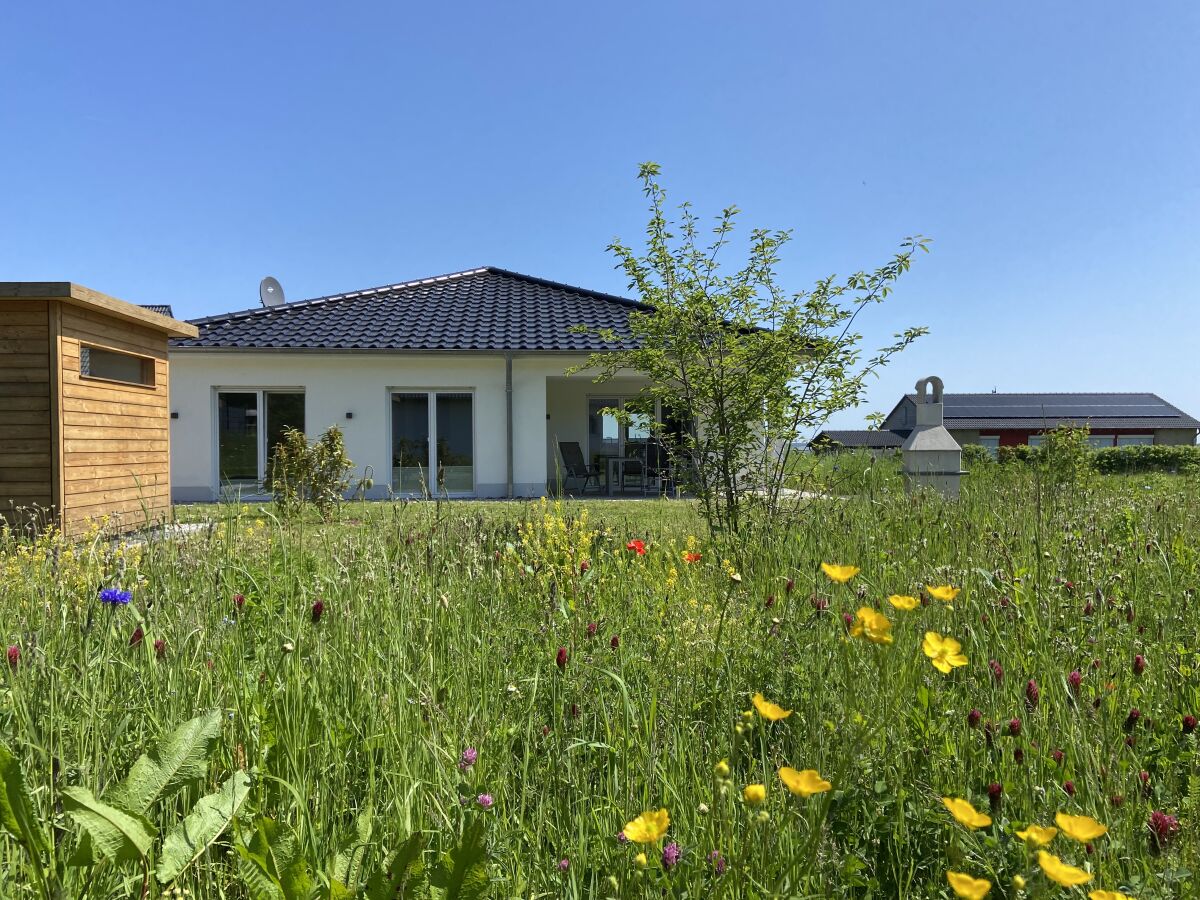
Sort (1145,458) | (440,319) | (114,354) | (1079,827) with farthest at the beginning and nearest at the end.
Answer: (1145,458), (440,319), (114,354), (1079,827)

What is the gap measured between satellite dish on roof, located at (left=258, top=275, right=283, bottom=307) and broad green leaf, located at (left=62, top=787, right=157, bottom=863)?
60.9ft

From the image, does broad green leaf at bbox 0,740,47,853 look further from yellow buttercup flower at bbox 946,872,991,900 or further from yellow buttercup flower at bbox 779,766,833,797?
yellow buttercup flower at bbox 946,872,991,900

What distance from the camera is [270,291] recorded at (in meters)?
17.6

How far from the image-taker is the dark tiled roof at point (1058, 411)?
161 feet

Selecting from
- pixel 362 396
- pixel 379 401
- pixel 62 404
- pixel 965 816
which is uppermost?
pixel 362 396

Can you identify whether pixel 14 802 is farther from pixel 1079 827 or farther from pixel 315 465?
pixel 315 465

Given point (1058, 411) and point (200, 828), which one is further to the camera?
point (1058, 411)

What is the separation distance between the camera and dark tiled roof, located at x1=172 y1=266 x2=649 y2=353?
12.7m

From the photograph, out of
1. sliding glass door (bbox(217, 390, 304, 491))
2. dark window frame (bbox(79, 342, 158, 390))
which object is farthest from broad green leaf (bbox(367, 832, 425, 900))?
sliding glass door (bbox(217, 390, 304, 491))

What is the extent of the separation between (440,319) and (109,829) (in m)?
14.5

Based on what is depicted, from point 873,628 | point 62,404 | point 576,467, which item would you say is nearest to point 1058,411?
point 576,467

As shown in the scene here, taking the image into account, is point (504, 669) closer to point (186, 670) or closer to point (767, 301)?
point (186, 670)

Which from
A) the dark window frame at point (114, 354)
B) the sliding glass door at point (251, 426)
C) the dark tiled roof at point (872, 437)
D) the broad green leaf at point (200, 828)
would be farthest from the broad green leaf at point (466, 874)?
the dark tiled roof at point (872, 437)

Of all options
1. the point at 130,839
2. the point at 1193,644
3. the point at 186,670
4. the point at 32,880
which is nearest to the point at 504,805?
the point at 130,839
